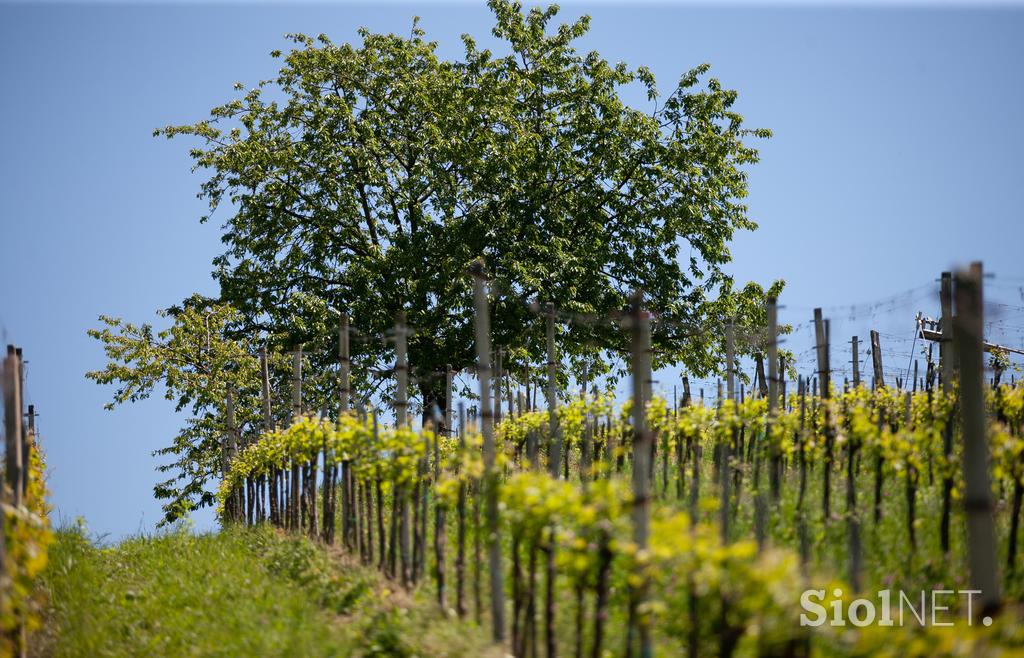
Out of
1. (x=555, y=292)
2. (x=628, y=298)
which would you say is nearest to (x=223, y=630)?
(x=555, y=292)

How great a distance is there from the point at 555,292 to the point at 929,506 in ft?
40.8

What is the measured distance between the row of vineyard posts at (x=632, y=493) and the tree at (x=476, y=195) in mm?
4438

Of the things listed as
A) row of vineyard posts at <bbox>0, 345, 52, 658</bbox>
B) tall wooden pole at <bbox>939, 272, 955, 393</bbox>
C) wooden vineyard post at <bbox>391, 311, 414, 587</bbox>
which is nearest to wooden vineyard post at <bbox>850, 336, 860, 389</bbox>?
tall wooden pole at <bbox>939, 272, 955, 393</bbox>

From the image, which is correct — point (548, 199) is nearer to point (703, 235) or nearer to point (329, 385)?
point (703, 235)

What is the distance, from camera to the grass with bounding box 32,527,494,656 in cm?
988

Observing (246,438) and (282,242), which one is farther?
(246,438)

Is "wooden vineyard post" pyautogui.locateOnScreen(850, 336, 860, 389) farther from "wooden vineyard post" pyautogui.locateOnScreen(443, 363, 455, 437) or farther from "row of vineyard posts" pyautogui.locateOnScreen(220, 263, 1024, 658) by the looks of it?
"wooden vineyard post" pyautogui.locateOnScreen(443, 363, 455, 437)

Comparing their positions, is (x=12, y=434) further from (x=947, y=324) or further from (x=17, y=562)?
(x=947, y=324)

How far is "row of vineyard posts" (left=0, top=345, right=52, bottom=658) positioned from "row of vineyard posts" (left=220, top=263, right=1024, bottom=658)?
3830mm

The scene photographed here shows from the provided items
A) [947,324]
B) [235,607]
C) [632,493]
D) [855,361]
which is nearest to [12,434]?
[235,607]

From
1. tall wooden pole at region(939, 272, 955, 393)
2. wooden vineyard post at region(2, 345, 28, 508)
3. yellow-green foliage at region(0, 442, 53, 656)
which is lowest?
yellow-green foliage at region(0, 442, 53, 656)

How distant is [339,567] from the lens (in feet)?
44.5

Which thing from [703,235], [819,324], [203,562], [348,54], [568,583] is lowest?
[203,562]

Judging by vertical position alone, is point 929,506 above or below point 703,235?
below
